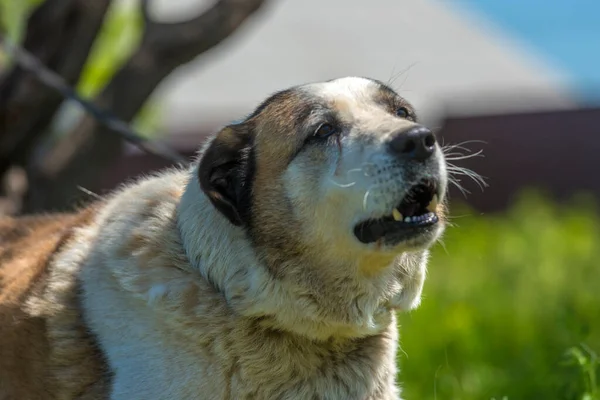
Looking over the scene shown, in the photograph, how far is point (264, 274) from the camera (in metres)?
4.33

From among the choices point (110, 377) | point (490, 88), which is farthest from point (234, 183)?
point (490, 88)

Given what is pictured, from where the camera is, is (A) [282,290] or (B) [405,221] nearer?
(B) [405,221]

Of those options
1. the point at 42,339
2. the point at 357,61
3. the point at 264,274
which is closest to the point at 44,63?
the point at 42,339

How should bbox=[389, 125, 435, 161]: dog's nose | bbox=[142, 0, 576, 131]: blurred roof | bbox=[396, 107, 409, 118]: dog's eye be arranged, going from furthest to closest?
bbox=[142, 0, 576, 131]: blurred roof
bbox=[396, 107, 409, 118]: dog's eye
bbox=[389, 125, 435, 161]: dog's nose

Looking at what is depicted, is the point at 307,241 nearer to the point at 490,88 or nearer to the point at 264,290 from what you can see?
the point at 264,290

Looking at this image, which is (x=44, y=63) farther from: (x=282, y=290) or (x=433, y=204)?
(x=433, y=204)

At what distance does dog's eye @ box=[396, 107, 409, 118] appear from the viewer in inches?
185

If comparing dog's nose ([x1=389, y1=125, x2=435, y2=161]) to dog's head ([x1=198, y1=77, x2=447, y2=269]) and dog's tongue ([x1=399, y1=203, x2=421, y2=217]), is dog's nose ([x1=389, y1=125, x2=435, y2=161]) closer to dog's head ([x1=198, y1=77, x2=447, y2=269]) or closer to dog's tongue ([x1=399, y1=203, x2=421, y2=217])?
dog's head ([x1=198, y1=77, x2=447, y2=269])

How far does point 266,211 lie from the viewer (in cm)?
443

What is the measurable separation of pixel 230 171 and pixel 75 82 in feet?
14.1

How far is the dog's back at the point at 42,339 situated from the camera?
14.6 ft

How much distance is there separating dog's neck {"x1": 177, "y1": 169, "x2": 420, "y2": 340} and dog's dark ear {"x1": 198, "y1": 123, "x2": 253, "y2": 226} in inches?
3.2

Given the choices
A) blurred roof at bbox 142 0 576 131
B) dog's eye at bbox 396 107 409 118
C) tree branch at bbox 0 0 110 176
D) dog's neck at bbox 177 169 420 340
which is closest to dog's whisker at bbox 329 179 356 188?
dog's neck at bbox 177 169 420 340

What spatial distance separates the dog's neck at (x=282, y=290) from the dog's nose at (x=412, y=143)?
540 millimetres
